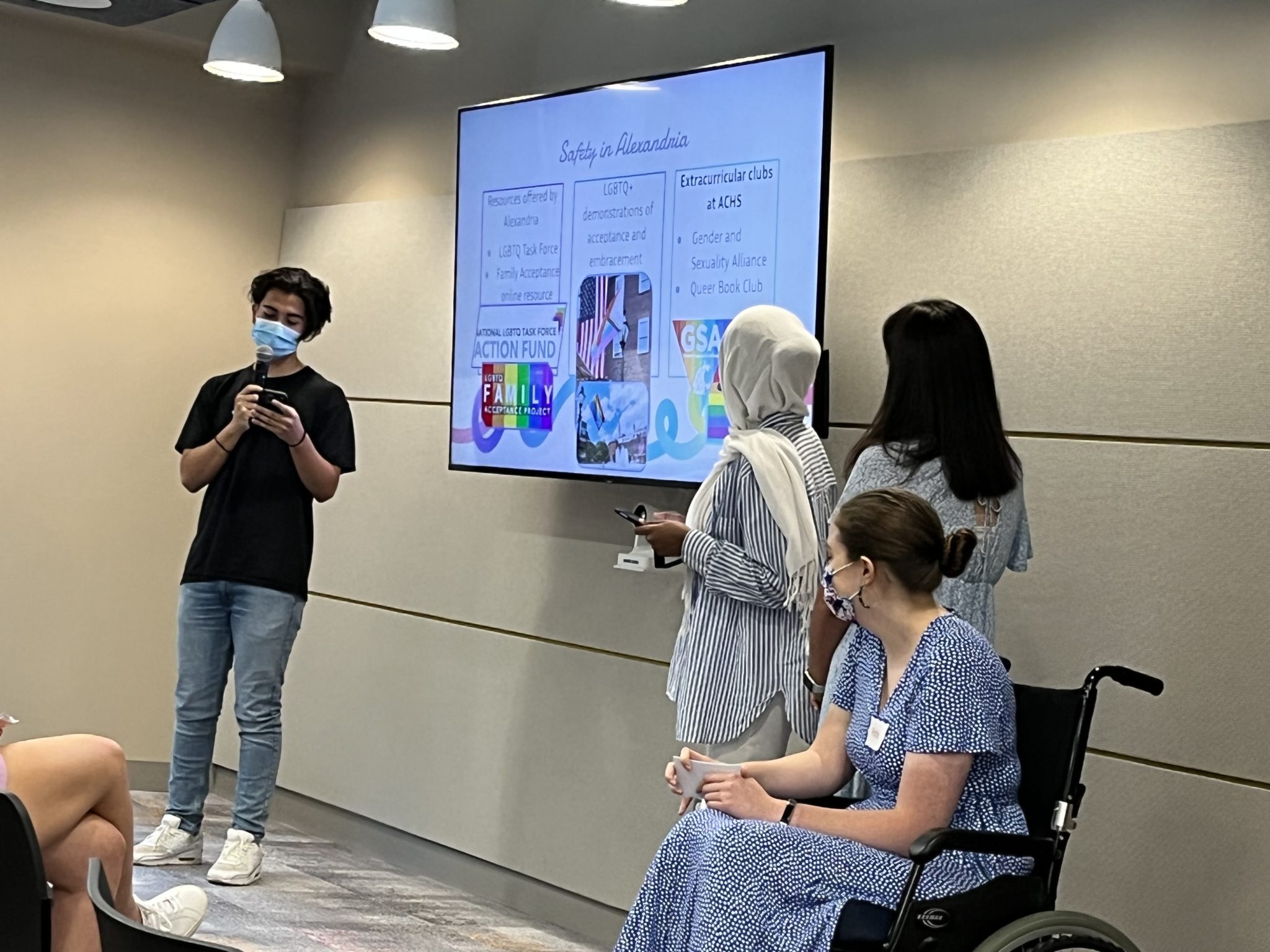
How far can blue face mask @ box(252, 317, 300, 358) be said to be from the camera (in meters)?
4.20

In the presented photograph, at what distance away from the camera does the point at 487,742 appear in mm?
4617

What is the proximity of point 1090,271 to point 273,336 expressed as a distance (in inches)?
83.8

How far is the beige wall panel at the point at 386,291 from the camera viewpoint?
A: 16.0ft

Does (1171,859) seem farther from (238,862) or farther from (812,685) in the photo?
(238,862)

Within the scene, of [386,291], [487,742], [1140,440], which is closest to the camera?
[1140,440]

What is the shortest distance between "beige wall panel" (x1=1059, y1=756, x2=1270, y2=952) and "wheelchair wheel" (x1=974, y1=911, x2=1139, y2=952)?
616 mm

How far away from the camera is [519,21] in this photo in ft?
15.2

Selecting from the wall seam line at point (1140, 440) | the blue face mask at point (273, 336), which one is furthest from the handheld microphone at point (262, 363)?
the wall seam line at point (1140, 440)

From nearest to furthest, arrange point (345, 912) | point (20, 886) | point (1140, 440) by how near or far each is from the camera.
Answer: point (20, 886) → point (1140, 440) → point (345, 912)

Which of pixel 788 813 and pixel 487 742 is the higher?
pixel 788 813

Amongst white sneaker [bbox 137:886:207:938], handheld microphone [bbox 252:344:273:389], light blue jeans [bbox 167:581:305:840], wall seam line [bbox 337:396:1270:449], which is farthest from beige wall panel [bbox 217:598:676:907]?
white sneaker [bbox 137:886:207:938]

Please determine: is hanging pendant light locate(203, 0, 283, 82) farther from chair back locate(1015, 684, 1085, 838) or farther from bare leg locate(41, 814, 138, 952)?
chair back locate(1015, 684, 1085, 838)

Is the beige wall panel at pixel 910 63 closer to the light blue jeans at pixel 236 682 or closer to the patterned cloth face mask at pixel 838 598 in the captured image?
the patterned cloth face mask at pixel 838 598

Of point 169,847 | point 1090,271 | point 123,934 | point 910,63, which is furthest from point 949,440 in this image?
point 169,847
